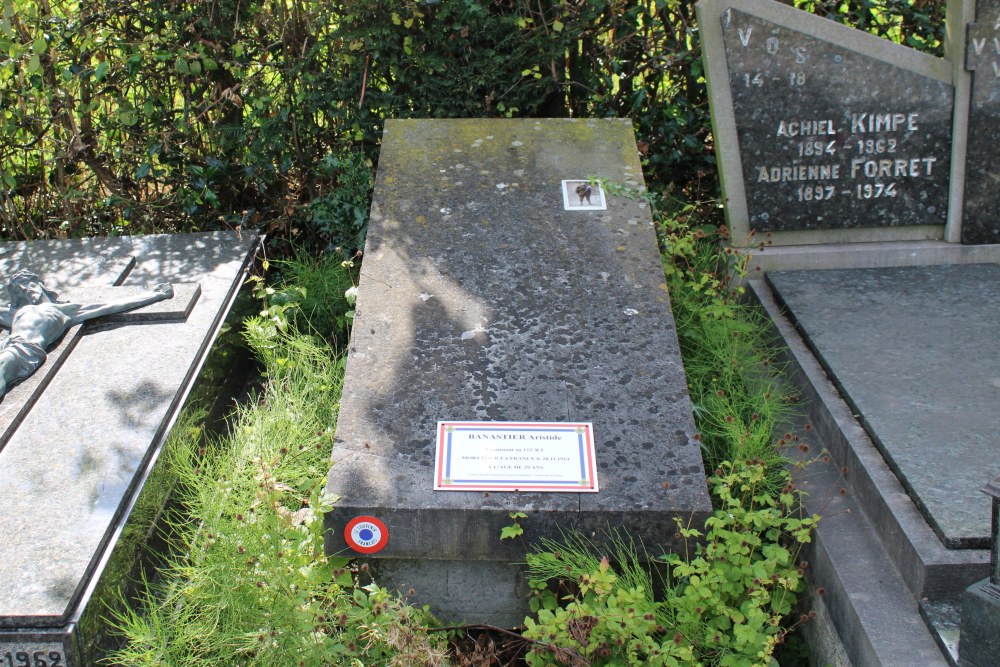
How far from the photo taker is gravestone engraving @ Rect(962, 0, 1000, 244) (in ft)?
12.8

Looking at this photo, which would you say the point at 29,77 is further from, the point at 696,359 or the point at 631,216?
the point at 696,359

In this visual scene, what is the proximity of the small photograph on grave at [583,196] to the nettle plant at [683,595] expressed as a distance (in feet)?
4.48

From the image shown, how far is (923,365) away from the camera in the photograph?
3199 mm

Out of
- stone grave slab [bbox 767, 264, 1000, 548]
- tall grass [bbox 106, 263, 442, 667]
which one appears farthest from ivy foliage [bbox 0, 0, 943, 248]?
tall grass [bbox 106, 263, 442, 667]

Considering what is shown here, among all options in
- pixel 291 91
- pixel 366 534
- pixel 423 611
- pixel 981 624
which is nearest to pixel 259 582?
pixel 366 534

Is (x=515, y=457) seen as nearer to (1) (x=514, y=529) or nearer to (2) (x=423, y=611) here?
(1) (x=514, y=529)

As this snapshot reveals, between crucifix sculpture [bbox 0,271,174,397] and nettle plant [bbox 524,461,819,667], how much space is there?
6.48 feet

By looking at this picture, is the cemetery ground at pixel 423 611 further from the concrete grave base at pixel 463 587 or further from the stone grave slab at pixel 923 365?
the stone grave slab at pixel 923 365

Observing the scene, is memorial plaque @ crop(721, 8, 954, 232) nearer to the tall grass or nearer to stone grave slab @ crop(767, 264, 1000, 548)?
stone grave slab @ crop(767, 264, 1000, 548)

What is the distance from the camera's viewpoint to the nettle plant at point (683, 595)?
2.43m

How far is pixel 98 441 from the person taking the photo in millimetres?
2934

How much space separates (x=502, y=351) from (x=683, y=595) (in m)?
0.99

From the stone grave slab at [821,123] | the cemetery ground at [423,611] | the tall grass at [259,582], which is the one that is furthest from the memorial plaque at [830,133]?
the tall grass at [259,582]

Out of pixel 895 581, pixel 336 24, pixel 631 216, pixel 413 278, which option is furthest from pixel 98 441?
pixel 336 24
